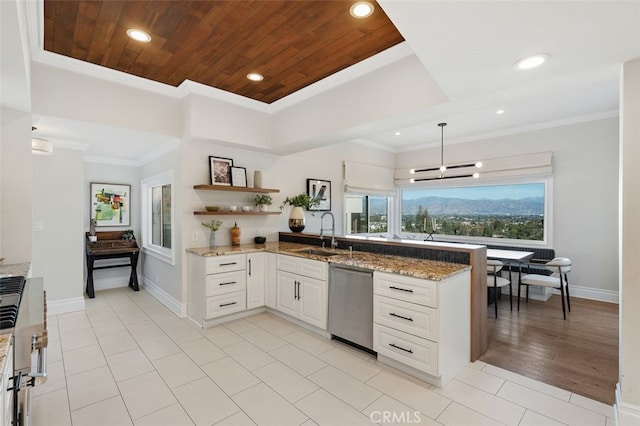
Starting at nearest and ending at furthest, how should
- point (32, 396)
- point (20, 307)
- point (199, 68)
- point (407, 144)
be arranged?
point (20, 307) → point (32, 396) → point (199, 68) → point (407, 144)

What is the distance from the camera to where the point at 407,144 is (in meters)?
6.75

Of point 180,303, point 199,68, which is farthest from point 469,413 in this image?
point 199,68

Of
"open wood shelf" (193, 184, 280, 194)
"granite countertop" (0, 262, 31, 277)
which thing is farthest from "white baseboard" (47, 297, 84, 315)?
"open wood shelf" (193, 184, 280, 194)

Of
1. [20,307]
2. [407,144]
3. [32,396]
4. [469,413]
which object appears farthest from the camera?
[407,144]

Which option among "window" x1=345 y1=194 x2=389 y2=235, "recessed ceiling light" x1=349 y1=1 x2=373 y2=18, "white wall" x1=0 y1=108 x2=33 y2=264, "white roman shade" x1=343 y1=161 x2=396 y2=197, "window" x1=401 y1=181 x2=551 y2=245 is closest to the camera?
"recessed ceiling light" x1=349 y1=1 x2=373 y2=18

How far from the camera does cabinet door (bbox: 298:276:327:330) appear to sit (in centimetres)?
327

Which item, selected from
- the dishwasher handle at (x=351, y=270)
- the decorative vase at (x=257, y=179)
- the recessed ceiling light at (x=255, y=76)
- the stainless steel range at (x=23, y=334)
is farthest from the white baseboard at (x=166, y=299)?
the recessed ceiling light at (x=255, y=76)

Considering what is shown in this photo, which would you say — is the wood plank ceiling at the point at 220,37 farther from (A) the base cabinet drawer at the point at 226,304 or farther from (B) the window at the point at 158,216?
(A) the base cabinet drawer at the point at 226,304

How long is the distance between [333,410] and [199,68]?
338cm

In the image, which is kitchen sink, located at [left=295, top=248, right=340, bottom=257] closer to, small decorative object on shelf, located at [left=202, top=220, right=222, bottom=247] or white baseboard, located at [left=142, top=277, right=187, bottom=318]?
small decorative object on shelf, located at [left=202, top=220, right=222, bottom=247]

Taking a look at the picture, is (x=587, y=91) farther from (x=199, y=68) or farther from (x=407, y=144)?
(x=199, y=68)

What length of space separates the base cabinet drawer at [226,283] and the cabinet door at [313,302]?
0.79 metres

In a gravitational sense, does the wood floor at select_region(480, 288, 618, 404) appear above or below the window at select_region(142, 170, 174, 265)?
below

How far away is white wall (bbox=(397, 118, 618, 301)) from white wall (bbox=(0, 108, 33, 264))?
685 centimetres
